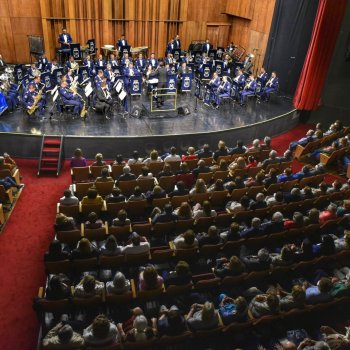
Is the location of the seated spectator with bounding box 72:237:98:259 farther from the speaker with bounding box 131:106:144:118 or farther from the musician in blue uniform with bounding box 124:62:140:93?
the musician in blue uniform with bounding box 124:62:140:93

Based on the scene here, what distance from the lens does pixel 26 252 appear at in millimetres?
6422

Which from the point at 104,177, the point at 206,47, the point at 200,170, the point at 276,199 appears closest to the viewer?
the point at 276,199

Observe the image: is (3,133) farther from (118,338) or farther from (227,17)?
(227,17)

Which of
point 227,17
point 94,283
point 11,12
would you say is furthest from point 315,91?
point 11,12

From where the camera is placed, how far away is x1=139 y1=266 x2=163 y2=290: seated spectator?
4.53 metres

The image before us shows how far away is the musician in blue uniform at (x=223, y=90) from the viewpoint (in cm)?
1196

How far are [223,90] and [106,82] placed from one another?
372cm

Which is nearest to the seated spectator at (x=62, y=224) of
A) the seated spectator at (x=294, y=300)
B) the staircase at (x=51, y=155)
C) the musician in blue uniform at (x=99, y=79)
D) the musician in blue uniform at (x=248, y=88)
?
the seated spectator at (x=294, y=300)

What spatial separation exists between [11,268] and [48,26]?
11.8 m

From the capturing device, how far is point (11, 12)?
14.5 meters

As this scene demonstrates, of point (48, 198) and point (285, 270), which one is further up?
point (285, 270)

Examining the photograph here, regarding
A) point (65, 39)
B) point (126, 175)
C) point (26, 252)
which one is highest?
point (65, 39)

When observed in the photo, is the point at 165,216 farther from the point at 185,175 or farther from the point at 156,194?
the point at 185,175

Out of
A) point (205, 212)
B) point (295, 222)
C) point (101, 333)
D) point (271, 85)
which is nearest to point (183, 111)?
point (271, 85)
